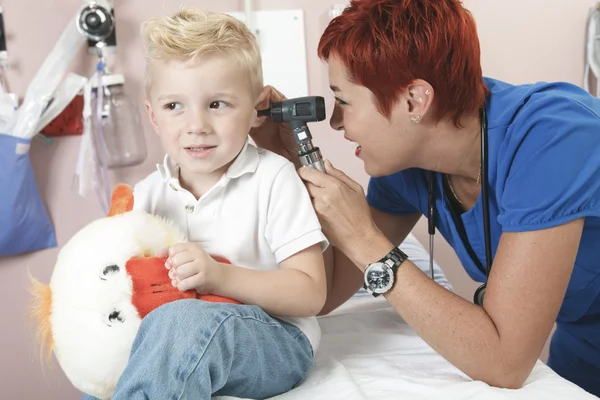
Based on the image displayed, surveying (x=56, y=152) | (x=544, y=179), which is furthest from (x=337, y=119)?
(x=56, y=152)

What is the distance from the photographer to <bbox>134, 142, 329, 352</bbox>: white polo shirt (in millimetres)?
1183

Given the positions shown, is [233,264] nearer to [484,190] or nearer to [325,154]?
[484,190]

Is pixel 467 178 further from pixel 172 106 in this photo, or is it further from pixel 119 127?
pixel 119 127

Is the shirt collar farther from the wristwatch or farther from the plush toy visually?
the wristwatch

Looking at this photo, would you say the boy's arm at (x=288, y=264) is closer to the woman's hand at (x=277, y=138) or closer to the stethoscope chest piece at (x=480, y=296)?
the woman's hand at (x=277, y=138)

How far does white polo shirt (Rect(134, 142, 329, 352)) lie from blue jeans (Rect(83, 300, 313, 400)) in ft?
0.38

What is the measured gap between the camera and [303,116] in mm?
1217

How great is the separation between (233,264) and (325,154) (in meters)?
1.08

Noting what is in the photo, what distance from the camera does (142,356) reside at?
940mm

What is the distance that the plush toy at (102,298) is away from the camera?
3.34ft

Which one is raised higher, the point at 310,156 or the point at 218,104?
the point at 218,104

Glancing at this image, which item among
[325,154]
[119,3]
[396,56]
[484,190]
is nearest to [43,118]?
[119,3]

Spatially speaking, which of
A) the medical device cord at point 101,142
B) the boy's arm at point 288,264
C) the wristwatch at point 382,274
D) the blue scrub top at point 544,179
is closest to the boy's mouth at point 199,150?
the boy's arm at point 288,264

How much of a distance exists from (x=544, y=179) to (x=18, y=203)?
1.46 meters
